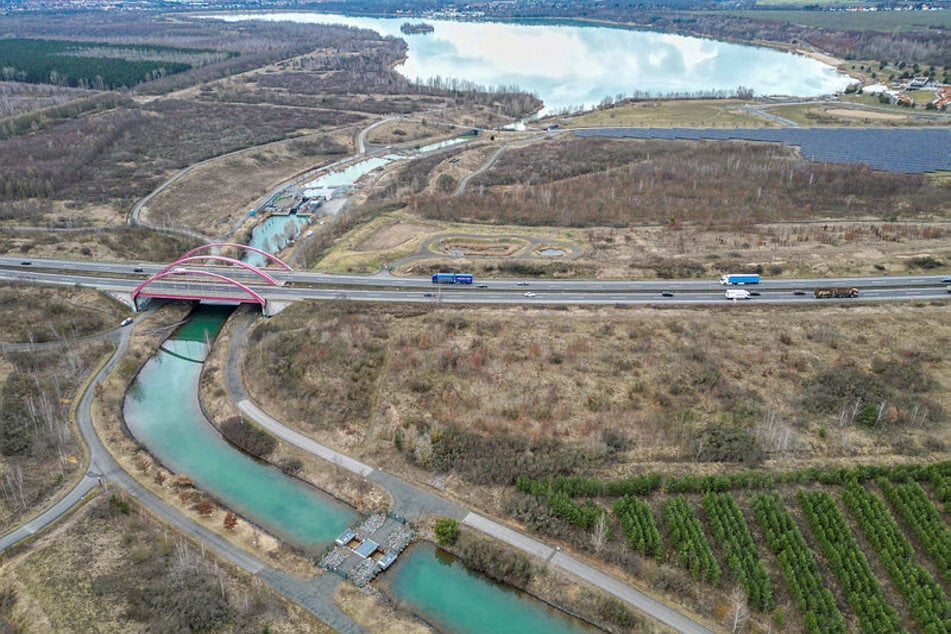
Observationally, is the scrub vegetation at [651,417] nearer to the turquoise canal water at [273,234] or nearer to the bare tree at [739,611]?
the bare tree at [739,611]

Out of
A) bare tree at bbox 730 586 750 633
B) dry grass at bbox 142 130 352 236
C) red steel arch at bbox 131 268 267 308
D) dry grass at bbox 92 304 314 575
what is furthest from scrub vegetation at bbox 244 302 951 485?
dry grass at bbox 142 130 352 236

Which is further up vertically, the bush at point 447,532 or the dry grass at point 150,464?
the bush at point 447,532

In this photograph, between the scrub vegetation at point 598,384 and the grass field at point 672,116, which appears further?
the grass field at point 672,116

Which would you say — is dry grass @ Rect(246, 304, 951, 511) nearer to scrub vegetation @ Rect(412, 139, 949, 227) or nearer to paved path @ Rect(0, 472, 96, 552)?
paved path @ Rect(0, 472, 96, 552)

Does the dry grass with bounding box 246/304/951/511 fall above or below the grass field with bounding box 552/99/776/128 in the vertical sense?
below

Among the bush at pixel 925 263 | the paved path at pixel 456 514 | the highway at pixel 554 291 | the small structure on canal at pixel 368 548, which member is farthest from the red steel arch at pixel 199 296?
the bush at pixel 925 263

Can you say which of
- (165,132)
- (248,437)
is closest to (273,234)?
(248,437)

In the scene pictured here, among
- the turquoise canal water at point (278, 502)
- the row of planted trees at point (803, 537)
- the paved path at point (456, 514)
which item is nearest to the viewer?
the row of planted trees at point (803, 537)

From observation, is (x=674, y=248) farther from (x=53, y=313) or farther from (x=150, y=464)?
(x=53, y=313)
